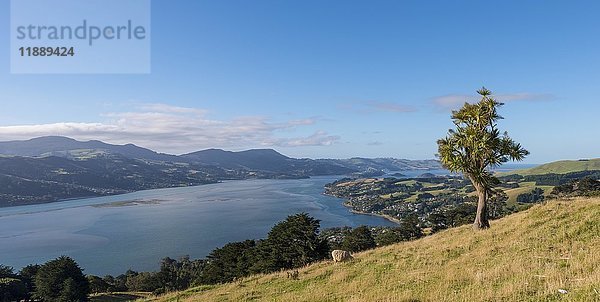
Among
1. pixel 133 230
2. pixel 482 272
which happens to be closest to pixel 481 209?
pixel 482 272

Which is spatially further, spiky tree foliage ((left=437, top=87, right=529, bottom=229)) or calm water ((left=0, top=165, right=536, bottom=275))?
calm water ((left=0, top=165, right=536, bottom=275))

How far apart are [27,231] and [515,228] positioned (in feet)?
569

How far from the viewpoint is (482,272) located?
1143 centimetres

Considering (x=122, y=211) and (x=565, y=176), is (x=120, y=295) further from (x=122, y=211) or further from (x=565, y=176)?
(x=565, y=176)

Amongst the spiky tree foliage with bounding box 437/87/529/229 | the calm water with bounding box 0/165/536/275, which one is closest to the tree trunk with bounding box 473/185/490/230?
the spiky tree foliage with bounding box 437/87/529/229

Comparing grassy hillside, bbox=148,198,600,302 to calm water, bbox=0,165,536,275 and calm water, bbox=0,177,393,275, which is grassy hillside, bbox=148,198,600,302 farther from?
calm water, bbox=0,177,393,275

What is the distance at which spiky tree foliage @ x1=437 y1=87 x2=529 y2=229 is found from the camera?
2198 cm

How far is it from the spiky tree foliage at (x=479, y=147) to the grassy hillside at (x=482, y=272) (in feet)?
11.2

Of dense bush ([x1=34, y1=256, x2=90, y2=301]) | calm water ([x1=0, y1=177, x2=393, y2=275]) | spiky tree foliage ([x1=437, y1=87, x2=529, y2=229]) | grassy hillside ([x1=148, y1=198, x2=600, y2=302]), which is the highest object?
spiky tree foliage ([x1=437, y1=87, x2=529, y2=229])

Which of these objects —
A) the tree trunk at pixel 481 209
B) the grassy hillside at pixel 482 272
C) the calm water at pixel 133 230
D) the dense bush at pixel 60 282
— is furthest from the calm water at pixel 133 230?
Answer: the tree trunk at pixel 481 209

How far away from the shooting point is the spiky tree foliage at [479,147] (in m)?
22.0

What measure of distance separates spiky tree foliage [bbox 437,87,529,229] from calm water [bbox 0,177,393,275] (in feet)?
294

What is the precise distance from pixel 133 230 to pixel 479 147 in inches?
5567

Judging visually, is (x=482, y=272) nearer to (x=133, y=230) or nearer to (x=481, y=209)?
(x=481, y=209)
